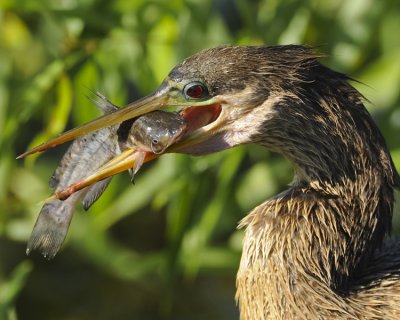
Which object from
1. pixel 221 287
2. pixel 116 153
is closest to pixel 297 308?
pixel 116 153

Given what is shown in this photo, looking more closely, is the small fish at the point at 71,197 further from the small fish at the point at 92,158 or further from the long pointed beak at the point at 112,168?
the long pointed beak at the point at 112,168

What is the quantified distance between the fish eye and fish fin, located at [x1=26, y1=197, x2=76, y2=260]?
554 millimetres

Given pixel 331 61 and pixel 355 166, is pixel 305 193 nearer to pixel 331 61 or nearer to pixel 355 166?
pixel 355 166

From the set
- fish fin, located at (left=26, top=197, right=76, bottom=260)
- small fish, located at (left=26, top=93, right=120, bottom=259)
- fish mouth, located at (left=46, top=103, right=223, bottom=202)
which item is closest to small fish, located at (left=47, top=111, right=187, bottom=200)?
fish mouth, located at (left=46, top=103, right=223, bottom=202)

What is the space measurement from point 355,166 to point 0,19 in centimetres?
311

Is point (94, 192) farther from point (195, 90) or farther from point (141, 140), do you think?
point (195, 90)

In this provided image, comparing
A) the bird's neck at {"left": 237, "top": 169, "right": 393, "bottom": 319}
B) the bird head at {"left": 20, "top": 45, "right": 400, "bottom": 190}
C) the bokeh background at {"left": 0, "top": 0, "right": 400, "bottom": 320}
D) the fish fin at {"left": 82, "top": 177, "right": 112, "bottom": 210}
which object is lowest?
the bird's neck at {"left": 237, "top": 169, "right": 393, "bottom": 319}

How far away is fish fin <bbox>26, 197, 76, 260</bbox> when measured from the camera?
3.85 meters

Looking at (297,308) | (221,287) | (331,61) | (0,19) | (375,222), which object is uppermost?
(0,19)

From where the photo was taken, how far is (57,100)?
5.59 meters

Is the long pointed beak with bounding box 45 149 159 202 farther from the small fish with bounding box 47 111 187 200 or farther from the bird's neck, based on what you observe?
the bird's neck

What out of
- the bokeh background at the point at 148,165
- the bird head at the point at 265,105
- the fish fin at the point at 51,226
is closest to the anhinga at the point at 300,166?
the bird head at the point at 265,105

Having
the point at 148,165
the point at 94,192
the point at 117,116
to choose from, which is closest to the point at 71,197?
the point at 94,192

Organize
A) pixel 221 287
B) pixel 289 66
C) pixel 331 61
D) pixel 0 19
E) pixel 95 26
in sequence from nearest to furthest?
pixel 289 66
pixel 95 26
pixel 331 61
pixel 0 19
pixel 221 287
